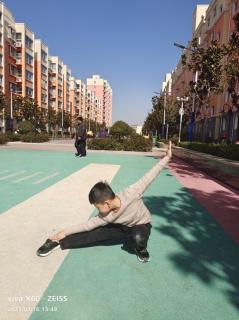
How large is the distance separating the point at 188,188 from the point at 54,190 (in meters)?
3.41

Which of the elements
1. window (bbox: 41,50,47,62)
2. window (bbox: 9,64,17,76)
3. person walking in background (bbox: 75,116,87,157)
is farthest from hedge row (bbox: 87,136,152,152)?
window (bbox: 41,50,47,62)

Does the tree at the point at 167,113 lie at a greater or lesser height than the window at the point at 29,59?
lesser

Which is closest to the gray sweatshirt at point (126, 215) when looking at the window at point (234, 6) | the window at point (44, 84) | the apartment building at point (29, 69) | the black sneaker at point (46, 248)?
the black sneaker at point (46, 248)

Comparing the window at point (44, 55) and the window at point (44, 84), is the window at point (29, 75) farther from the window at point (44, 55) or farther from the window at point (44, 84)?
the window at point (44, 55)

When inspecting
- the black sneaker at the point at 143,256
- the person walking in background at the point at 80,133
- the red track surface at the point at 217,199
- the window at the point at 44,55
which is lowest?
the red track surface at the point at 217,199

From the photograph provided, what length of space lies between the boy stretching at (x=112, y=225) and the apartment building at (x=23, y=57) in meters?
55.5

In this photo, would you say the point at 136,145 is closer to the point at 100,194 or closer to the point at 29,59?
the point at 100,194

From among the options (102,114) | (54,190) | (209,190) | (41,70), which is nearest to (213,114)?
(209,190)

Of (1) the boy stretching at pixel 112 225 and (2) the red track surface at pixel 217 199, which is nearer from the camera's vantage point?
(1) the boy stretching at pixel 112 225

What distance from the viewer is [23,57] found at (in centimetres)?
5344

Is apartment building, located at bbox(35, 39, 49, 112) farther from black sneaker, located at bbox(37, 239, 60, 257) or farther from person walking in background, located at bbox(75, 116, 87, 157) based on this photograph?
black sneaker, located at bbox(37, 239, 60, 257)

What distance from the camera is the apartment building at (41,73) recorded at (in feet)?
204

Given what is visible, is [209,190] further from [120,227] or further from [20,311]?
[20,311]

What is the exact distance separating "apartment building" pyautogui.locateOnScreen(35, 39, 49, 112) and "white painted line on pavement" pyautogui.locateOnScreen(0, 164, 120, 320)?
→ 60.4 metres
